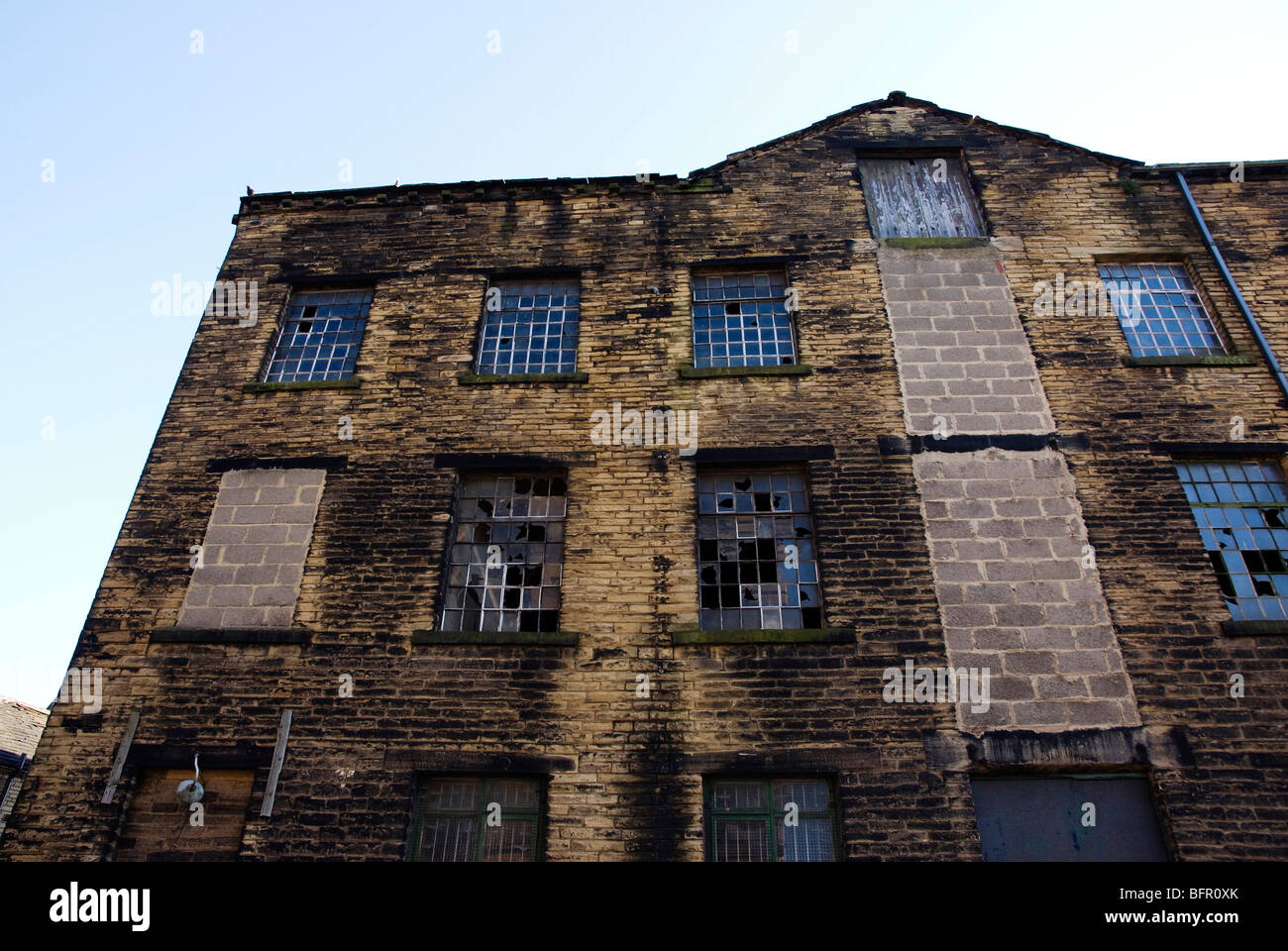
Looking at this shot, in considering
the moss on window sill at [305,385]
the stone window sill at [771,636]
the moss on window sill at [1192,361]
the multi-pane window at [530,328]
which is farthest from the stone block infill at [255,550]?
the moss on window sill at [1192,361]

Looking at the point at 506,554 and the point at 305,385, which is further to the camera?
the point at 305,385

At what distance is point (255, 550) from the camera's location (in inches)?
381

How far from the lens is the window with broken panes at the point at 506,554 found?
30.5 ft

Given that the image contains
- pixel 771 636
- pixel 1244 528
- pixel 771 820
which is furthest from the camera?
pixel 1244 528

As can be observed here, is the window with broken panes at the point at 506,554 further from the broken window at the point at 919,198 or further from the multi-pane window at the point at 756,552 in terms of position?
the broken window at the point at 919,198

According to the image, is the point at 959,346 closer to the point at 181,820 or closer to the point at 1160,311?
the point at 1160,311

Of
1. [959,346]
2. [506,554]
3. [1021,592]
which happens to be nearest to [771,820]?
[1021,592]

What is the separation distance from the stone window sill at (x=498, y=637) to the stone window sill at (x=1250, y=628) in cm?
670

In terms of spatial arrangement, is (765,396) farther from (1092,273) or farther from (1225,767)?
(1225,767)

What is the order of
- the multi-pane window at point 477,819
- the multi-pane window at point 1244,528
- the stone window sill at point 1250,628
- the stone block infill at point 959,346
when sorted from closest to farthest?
the multi-pane window at point 477,819 → the stone window sill at point 1250,628 → the multi-pane window at point 1244,528 → the stone block infill at point 959,346

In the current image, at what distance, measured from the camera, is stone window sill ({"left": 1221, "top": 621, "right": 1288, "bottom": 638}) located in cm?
850

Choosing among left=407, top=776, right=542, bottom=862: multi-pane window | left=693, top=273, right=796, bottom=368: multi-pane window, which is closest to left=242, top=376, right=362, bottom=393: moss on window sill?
left=693, top=273, right=796, bottom=368: multi-pane window

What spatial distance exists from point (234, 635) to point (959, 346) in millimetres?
9200
